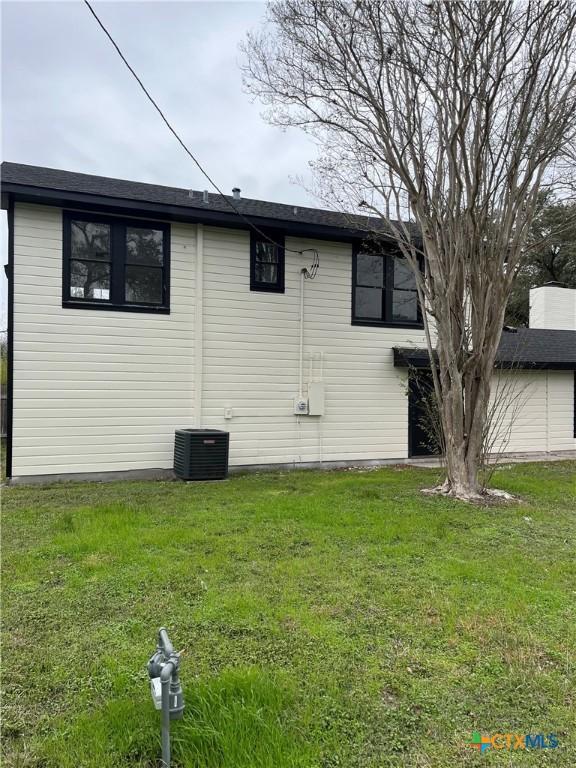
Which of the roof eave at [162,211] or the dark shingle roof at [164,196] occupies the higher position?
the dark shingle roof at [164,196]

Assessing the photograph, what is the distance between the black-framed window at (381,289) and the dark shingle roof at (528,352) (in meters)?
0.68

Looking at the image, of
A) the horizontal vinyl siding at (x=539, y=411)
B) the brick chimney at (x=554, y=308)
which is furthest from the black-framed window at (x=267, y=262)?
the brick chimney at (x=554, y=308)

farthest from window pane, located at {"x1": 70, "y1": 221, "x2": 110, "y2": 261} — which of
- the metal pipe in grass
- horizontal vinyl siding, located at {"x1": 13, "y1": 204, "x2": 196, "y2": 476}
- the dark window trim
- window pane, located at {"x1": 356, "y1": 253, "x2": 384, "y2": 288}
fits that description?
the metal pipe in grass

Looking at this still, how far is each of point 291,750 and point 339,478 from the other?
590 cm

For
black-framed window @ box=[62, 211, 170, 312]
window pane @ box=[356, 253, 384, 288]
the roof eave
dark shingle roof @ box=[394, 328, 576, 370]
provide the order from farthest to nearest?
1. dark shingle roof @ box=[394, 328, 576, 370]
2. window pane @ box=[356, 253, 384, 288]
3. black-framed window @ box=[62, 211, 170, 312]
4. the roof eave

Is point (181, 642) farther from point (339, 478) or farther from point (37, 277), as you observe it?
point (37, 277)

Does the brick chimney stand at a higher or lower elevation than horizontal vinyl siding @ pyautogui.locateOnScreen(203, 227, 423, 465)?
higher

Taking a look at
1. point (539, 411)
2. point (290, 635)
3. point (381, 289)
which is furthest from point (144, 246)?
point (539, 411)

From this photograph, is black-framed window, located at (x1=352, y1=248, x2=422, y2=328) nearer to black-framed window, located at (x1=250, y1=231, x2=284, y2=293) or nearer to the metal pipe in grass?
black-framed window, located at (x1=250, y1=231, x2=284, y2=293)

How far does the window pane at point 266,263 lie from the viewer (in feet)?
27.5

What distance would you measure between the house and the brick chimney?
5791 mm

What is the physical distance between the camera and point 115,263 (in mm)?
7461

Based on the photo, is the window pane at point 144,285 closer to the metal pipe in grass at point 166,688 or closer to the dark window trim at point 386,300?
the dark window trim at point 386,300

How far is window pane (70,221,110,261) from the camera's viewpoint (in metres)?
7.24
